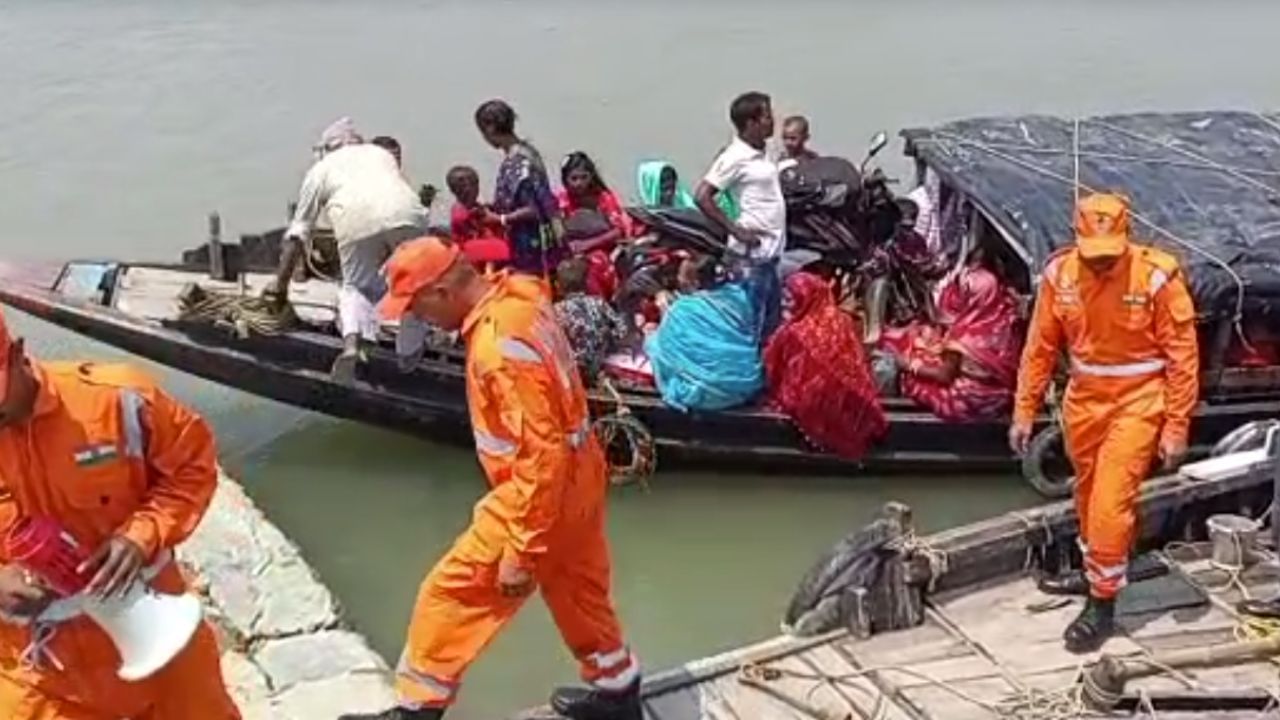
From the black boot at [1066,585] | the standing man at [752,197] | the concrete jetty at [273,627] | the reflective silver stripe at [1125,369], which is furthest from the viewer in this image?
the standing man at [752,197]

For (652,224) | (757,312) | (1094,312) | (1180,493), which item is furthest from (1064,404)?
(652,224)

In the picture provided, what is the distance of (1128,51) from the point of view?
2041 cm

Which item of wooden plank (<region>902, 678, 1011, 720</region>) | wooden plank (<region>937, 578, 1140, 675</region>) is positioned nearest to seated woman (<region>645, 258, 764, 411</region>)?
wooden plank (<region>937, 578, 1140, 675</region>)

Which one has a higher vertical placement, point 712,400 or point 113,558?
point 113,558

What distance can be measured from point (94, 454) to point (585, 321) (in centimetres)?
471

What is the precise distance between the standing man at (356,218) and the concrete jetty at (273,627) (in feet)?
3.50

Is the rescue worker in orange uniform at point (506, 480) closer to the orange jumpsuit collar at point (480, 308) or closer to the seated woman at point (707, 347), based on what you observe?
the orange jumpsuit collar at point (480, 308)

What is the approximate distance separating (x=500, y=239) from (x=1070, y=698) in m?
4.31

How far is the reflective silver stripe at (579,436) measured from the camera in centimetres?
487

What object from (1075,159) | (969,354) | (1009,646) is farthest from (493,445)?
(1075,159)

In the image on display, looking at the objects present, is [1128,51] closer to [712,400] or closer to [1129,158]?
[1129,158]

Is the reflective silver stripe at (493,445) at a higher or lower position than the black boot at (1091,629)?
higher

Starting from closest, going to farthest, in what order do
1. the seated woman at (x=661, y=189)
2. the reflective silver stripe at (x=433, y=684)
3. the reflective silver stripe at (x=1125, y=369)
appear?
1. the reflective silver stripe at (x=433, y=684)
2. the reflective silver stripe at (x=1125, y=369)
3. the seated woman at (x=661, y=189)

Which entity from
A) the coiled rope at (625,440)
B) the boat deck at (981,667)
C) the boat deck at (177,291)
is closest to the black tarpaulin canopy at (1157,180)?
the coiled rope at (625,440)
